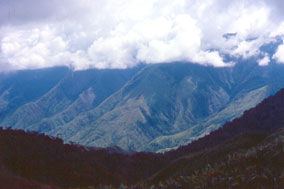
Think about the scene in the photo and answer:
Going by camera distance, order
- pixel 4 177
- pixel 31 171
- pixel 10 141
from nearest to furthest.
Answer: pixel 4 177, pixel 31 171, pixel 10 141

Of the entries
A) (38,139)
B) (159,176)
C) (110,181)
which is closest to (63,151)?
(38,139)

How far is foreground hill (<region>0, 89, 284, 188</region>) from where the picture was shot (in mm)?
37250

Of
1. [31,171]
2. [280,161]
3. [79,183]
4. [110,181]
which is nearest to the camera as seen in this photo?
[280,161]

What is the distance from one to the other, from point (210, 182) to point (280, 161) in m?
10.7

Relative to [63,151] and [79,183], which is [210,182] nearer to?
[79,183]

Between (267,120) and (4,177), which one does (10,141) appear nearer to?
(4,177)

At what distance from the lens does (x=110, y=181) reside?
10112 centimetres

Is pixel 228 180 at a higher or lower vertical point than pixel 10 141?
lower

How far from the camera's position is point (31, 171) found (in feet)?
261

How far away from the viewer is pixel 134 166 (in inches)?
5182

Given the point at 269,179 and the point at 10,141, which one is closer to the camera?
the point at 269,179

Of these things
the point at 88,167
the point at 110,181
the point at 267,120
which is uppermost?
the point at 88,167

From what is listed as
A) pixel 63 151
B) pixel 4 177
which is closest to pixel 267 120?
pixel 63 151

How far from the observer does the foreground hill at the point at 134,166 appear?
1467 inches
